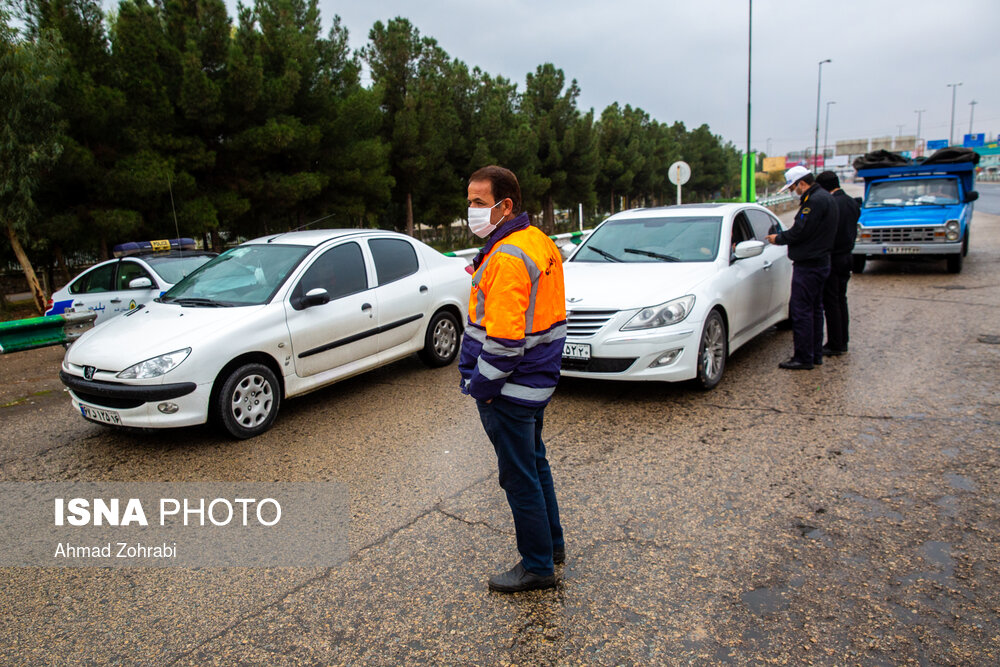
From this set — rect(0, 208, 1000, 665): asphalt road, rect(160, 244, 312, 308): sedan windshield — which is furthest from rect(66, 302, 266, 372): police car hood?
rect(0, 208, 1000, 665): asphalt road

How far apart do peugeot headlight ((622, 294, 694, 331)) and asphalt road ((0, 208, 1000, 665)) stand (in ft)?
2.27

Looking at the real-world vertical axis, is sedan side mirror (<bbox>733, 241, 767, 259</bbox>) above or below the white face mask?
below

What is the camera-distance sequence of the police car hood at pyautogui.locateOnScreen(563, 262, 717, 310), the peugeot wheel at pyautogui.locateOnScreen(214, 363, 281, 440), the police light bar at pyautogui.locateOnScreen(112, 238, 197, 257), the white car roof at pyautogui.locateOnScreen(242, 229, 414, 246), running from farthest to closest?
1. the police light bar at pyautogui.locateOnScreen(112, 238, 197, 257)
2. the white car roof at pyautogui.locateOnScreen(242, 229, 414, 246)
3. the police car hood at pyautogui.locateOnScreen(563, 262, 717, 310)
4. the peugeot wheel at pyautogui.locateOnScreen(214, 363, 281, 440)

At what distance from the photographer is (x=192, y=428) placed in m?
5.57

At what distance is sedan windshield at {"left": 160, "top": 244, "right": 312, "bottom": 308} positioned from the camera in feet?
18.4

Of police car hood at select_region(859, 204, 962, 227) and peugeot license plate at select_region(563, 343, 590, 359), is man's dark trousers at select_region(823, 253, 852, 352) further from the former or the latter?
police car hood at select_region(859, 204, 962, 227)

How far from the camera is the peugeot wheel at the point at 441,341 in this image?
23.1 ft

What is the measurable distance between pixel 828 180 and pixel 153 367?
6499 millimetres

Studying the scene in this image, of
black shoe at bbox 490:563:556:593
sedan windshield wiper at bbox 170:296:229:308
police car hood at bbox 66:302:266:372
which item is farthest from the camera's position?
sedan windshield wiper at bbox 170:296:229:308

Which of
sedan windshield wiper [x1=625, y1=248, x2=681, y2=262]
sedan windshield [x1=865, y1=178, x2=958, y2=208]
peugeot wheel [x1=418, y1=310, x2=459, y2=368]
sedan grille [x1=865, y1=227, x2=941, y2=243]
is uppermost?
sedan windshield [x1=865, y1=178, x2=958, y2=208]

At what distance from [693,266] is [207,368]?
422 centimetres

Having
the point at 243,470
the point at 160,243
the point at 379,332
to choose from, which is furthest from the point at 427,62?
the point at 243,470

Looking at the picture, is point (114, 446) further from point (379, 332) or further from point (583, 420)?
point (583, 420)

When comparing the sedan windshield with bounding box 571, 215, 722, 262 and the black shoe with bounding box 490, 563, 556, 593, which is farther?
the sedan windshield with bounding box 571, 215, 722, 262
